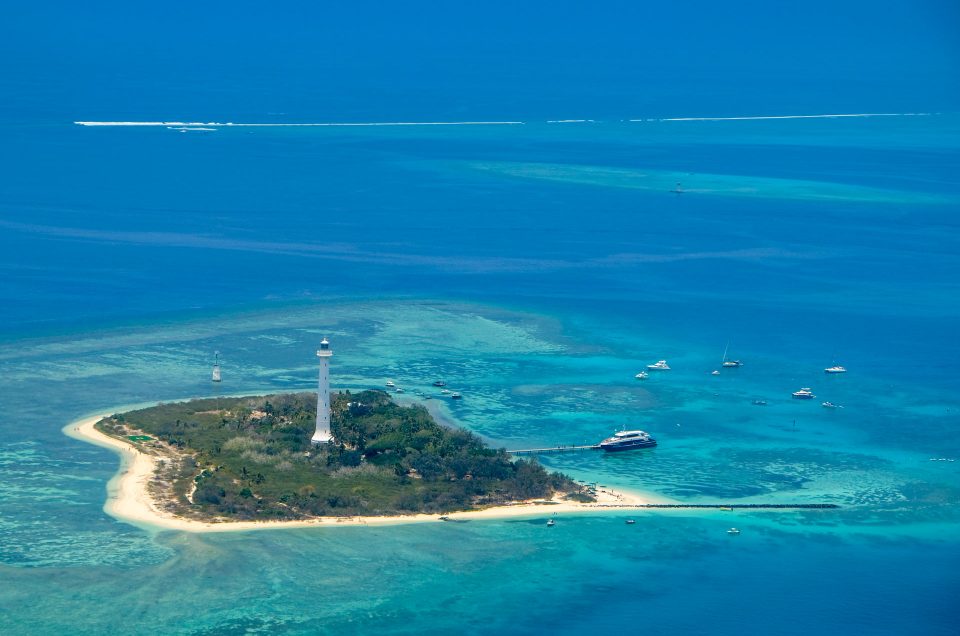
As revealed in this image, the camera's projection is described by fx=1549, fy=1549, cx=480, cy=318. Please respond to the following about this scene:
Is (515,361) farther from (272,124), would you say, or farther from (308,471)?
(272,124)

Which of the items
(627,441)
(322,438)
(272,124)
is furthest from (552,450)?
(272,124)

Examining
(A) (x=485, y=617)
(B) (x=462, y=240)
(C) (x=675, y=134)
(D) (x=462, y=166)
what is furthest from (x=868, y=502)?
(C) (x=675, y=134)

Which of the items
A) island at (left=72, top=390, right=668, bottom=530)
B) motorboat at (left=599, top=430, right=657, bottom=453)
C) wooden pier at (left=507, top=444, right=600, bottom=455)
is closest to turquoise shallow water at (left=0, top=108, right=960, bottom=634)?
motorboat at (left=599, top=430, right=657, bottom=453)

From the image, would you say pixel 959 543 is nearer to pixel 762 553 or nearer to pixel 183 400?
pixel 762 553

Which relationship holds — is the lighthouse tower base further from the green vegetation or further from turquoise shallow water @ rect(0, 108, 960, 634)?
turquoise shallow water @ rect(0, 108, 960, 634)

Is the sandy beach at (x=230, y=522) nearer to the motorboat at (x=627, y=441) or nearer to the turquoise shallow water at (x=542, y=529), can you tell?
the turquoise shallow water at (x=542, y=529)
